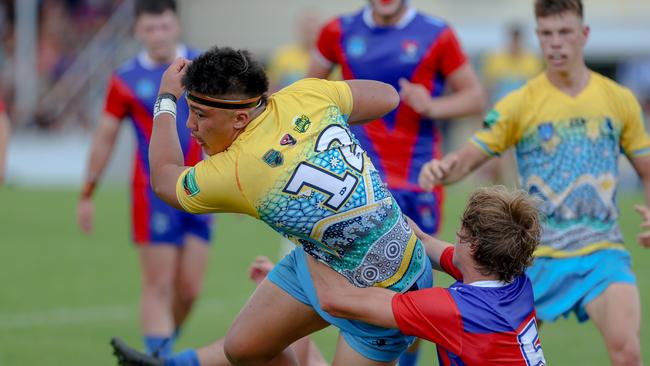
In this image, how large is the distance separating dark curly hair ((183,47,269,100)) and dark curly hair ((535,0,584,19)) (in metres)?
2.15

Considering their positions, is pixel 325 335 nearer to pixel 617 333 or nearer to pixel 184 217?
pixel 184 217

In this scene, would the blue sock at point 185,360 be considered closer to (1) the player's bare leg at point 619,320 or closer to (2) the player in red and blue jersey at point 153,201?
(2) the player in red and blue jersey at point 153,201

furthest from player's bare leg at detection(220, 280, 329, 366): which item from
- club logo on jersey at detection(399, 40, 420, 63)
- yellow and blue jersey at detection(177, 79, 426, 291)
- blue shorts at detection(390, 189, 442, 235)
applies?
club logo on jersey at detection(399, 40, 420, 63)

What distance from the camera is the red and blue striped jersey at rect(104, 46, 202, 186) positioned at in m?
7.37

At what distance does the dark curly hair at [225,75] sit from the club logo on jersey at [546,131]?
6.63ft

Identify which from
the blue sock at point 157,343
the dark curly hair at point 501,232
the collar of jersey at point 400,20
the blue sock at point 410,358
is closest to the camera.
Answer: the dark curly hair at point 501,232

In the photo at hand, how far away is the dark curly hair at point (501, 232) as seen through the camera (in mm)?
4578

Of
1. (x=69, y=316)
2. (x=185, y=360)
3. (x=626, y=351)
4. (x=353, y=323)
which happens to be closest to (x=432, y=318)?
(x=353, y=323)

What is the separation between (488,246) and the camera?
457 cm

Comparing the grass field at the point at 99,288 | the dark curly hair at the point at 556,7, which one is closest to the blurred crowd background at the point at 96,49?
the grass field at the point at 99,288

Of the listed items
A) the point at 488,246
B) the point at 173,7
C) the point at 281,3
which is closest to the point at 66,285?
the point at 173,7

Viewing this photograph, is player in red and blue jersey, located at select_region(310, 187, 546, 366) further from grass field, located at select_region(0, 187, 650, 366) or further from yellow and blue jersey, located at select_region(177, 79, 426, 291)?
grass field, located at select_region(0, 187, 650, 366)

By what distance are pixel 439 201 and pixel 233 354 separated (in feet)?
7.98

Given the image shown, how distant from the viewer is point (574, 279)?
591cm
